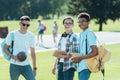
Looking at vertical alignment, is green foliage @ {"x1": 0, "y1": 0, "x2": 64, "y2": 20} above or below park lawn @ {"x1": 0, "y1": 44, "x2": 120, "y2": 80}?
above

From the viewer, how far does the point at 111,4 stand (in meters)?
66.9

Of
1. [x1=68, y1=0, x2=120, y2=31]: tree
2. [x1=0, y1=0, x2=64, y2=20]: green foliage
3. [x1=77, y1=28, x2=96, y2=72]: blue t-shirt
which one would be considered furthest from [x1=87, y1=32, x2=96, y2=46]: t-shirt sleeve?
[x1=0, y1=0, x2=64, y2=20]: green foliage

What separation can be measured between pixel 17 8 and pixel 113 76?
100798 mm

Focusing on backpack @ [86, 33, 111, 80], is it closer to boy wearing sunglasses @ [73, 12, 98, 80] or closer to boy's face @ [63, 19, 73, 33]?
boy wearing sunglasses @ [73, 12, 98, 80]

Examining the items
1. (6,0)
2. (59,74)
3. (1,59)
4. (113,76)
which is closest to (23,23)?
(59,74)

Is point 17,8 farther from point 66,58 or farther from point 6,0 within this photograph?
point 66,58

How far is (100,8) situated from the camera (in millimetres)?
65875

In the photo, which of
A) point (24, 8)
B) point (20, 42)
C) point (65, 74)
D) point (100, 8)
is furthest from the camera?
point (24, 8)

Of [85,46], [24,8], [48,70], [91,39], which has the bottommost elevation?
[48,70]

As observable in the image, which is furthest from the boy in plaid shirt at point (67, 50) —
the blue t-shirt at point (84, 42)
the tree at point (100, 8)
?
the tree at point (100, 8)

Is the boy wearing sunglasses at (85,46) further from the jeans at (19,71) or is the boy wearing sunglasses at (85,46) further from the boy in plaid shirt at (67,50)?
the jeans at (19,71)

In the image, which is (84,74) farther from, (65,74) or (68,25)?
(68,25)

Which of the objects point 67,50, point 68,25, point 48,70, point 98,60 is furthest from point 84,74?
point 48,70

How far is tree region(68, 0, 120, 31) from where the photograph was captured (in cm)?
6550
